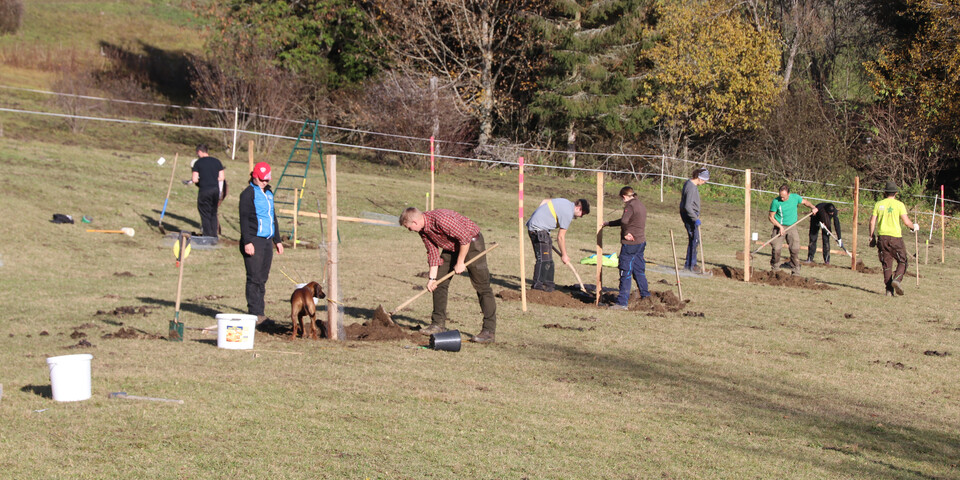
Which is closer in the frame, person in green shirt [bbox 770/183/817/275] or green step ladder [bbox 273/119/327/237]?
person in green shirt [bbox 770/183/817/275]

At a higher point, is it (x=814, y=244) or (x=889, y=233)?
(x=889, y=233)

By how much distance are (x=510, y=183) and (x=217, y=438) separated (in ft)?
86.3

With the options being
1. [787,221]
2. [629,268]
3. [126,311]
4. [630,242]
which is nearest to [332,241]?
[126,311]

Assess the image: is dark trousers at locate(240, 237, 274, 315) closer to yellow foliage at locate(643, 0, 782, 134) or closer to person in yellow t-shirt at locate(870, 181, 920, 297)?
person in yellow t-shirt at locate(870, 181, 920, 297)

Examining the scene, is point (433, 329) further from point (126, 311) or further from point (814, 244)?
point (814, 244)

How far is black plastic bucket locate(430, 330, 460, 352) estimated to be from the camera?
996cm

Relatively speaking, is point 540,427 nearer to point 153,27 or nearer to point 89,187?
point 89,187

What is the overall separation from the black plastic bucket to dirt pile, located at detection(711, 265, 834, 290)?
28.9 feet

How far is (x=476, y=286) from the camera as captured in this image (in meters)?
10.6

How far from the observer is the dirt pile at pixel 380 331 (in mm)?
10484

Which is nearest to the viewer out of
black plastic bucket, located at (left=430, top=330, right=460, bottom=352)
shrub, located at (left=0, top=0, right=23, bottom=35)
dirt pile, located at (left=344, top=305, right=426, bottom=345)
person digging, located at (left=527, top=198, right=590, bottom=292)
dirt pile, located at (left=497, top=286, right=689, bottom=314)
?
black plastic bucket, located at (left=430, top=330, right=460, bottom=352)

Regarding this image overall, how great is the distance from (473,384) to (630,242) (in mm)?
5327

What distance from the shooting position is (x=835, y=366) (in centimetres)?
1034

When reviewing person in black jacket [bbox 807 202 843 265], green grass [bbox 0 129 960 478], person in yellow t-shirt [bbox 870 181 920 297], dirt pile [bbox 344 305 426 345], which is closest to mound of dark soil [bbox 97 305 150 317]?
green grass [bbox 0 129 960 478]
